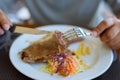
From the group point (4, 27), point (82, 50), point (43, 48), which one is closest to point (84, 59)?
point (82, 50)

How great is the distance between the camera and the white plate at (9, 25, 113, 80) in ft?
2.55

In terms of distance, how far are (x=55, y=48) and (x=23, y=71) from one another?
162 mm

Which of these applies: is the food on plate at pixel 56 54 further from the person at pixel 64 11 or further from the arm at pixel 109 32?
the person at pixel 64 11

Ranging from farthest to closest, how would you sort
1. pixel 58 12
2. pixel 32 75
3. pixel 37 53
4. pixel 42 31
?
pixel 58 12 < pixel 42 31 < pixel 37 53 < pixel 32 75

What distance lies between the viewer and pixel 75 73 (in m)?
0.80

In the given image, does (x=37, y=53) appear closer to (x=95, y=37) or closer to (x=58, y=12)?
(x=95, y=37)

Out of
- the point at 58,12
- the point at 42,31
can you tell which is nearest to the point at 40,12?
the point at 58,12

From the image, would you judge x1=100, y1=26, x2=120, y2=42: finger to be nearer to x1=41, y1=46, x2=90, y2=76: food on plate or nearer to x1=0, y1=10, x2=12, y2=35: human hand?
x1=41, y1=46, x2=90, y2=76: food on plate

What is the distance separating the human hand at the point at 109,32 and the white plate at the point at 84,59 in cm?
3

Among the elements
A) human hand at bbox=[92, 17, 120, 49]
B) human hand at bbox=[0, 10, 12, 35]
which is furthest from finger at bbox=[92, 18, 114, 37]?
human hand at bbox=[0, 10, 12, 35]

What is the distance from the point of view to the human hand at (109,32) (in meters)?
0.90

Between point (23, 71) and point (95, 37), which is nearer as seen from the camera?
point (23, 71)

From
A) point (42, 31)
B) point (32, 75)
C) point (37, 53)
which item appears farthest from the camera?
point (42, 31)

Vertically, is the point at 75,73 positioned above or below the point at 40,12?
above
